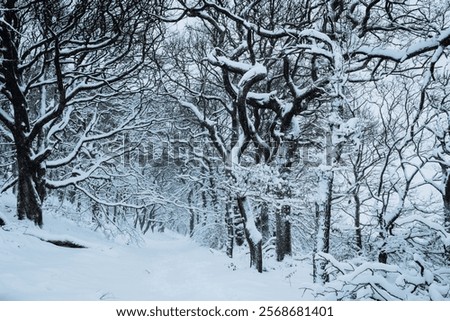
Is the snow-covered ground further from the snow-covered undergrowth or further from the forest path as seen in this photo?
the snow-covered undergrowth

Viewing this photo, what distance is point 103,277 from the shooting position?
6.39m

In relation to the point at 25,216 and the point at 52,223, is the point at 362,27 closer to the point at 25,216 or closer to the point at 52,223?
the point at 25,216

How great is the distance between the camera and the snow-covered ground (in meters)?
4.74

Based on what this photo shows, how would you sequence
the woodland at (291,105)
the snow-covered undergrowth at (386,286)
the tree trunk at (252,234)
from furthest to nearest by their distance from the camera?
1. the tree trunk at (252,234)
2. the woodland at (291,105)
3. the snow-covered undergrowth at (386,286)

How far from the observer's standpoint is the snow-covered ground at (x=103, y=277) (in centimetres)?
474

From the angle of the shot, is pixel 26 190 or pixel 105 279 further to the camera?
pixel 26 190

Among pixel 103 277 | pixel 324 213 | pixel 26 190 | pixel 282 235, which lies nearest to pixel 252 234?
pixel 282 235

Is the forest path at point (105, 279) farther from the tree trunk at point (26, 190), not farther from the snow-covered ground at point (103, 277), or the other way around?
the tree trunk at point (26, 190)

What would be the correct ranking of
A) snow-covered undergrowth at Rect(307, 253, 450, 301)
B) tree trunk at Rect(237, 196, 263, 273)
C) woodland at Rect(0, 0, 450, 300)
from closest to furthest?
snow-covered undergrowth at Rect(307, 253, 450, 301) → woodland at Rect(0, 0, 450, 300) → tree trunk at Rect(237, 196, 263, 273)

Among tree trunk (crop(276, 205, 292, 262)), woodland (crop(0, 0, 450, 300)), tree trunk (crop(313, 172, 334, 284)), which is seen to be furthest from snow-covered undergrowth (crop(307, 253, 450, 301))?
tree trunk (crop(276, 205, 292, 262))

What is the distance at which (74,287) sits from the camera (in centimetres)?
500

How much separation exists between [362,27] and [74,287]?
807cm

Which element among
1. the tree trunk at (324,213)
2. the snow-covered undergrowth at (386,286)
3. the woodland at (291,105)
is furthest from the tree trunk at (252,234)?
the snow-covered undergrowth at (386,286)

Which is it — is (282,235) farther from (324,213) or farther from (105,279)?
(105,279)
